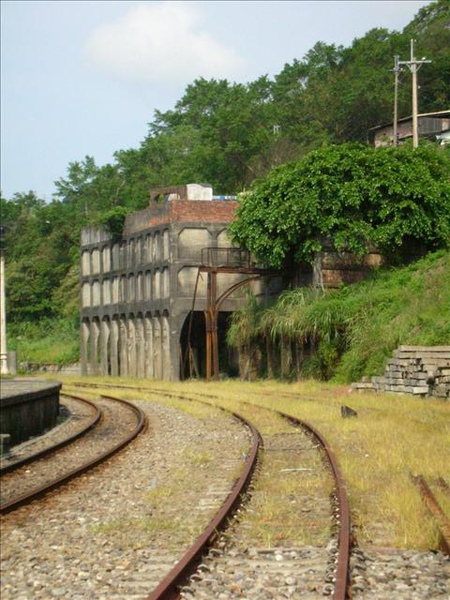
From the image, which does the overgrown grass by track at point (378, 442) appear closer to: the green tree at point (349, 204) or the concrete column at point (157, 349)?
Result: the green tree at point (349, 204)

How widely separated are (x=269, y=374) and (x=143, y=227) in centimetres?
1207

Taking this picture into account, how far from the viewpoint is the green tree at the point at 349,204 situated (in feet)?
115

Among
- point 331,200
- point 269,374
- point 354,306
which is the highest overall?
point 331,200

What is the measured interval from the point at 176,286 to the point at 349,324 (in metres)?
11.9

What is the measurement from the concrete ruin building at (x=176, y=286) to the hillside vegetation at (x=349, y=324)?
91.8 inches

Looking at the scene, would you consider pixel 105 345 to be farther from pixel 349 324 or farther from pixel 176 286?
pixel 349 324

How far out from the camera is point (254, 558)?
25.7ft

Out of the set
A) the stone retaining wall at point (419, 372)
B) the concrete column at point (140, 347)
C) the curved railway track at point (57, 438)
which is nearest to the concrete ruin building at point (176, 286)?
the concrete column at point (140, 347)

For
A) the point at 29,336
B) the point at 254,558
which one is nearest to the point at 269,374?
the point at 254,558

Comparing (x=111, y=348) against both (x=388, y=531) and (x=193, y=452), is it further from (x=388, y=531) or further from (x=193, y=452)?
(x=388, y=531)

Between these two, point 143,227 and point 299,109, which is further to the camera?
point 299,109

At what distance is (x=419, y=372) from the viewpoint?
25109 millimetres

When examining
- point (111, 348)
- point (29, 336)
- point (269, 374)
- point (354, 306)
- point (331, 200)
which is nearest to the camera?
point (354, 306)

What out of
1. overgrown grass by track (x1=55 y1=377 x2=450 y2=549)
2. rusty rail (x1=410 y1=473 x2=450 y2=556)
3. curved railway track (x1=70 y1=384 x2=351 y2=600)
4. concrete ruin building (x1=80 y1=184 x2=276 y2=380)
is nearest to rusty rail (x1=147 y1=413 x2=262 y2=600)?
curved railway track (x1=70 y1=384 x2=351 y2=600)
